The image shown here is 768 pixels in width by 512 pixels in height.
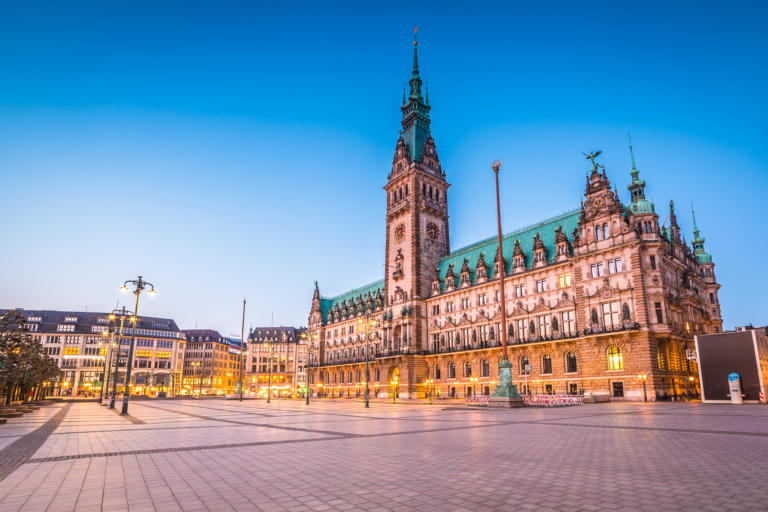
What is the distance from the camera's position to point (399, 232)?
293 feet

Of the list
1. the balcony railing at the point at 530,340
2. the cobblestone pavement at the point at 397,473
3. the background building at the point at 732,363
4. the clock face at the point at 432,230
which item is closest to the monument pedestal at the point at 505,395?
the balcony railing at the point at 530,340

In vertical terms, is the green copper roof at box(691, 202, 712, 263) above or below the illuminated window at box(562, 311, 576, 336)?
above

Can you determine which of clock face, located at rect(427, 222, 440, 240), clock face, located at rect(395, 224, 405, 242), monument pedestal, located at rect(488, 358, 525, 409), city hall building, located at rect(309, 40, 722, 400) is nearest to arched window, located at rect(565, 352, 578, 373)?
city hall building, located at rect(309, 40, 722, 400)

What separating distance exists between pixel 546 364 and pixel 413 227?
3499 centimetres

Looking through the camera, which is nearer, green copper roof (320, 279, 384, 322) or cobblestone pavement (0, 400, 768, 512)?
cobblestone pavement (0, 400, 768, 512)

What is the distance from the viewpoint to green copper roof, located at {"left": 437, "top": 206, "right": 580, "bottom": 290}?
6575cm

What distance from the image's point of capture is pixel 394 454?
12.2 m

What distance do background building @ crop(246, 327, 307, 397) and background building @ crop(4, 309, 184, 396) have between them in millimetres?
24608

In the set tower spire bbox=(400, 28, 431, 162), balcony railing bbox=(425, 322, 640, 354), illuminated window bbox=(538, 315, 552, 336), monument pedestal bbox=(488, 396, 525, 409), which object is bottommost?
monument pedestal bbox=(488, 396, 525, 409)

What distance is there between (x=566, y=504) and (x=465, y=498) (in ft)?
5.10

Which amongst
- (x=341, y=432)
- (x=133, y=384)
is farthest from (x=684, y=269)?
(x=133, y=384)

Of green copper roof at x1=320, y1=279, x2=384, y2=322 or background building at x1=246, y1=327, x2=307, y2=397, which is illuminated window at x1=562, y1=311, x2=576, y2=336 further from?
background building at x1=246, y1=327, x2=307, y2=397

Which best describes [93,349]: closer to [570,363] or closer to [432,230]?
[432,230]

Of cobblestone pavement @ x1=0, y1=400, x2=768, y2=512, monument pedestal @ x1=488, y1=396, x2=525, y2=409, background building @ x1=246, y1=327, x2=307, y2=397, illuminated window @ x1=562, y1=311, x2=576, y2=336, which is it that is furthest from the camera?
background building @ x1=246, y1=327, x2=307, y2=397
